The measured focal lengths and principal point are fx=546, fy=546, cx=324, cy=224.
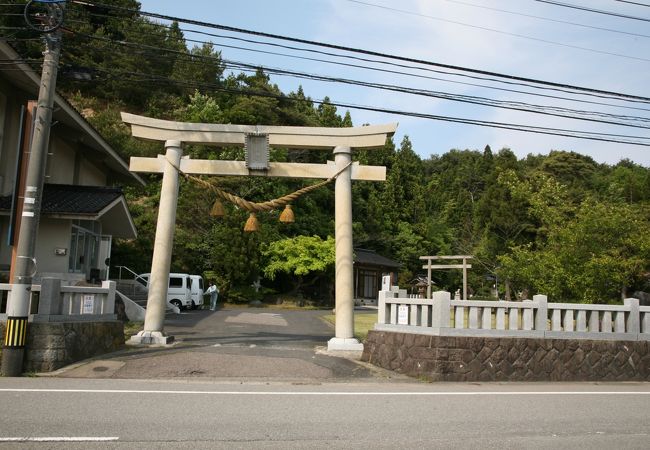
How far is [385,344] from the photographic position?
471 inches

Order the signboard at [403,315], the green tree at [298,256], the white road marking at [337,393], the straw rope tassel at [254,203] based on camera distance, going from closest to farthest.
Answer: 1. the white road marking at [337,393]
2. the signboard at [403,315]
3. the straw rope tassel at [254,203]
4. the green tree at [298,256]

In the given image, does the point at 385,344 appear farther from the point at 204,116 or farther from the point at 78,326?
the point at 204,116

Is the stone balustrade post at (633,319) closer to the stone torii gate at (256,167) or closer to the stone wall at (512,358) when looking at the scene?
the stone wall at (512,358)

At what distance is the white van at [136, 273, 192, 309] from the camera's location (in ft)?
93.2

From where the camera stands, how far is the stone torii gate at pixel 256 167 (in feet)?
46.2

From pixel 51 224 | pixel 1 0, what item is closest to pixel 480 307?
pixel 51 224

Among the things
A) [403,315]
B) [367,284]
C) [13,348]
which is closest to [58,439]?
[13,348]

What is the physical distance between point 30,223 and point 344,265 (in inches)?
284

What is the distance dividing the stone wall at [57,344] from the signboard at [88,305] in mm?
308

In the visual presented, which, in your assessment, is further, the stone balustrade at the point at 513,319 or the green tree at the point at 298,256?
the green tree at the point at 298,256

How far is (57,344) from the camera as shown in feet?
34.7

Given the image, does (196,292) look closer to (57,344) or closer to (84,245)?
(84,245)

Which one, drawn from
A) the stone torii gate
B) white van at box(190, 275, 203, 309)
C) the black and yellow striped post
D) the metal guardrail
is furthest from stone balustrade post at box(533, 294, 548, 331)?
white van at box(190, 275, 203, 309)

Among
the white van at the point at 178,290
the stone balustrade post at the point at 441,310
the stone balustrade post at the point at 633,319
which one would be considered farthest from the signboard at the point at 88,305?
the white van at the point at 178,290
